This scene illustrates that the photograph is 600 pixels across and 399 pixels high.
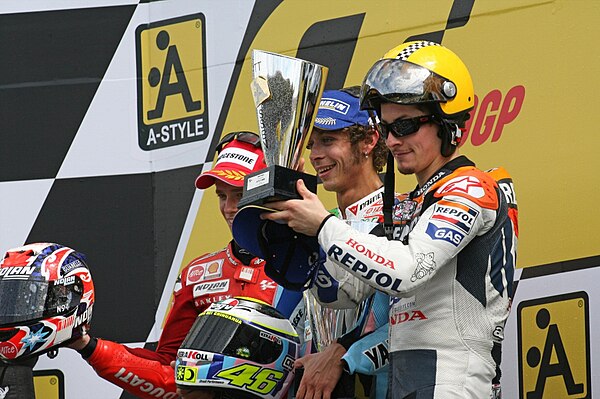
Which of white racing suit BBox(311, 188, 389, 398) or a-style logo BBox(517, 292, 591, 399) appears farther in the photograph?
a-style logo BBox(517, 292, 591, 399)

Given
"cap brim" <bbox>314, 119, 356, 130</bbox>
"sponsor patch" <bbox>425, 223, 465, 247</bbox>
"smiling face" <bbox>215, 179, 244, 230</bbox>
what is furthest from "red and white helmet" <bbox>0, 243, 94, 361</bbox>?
"sponsor patch" <bbox>425, 223, 465, 247</bbox>

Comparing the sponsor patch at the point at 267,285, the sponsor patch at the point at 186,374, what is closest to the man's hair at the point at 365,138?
the sponsor patch at the point at 267,285

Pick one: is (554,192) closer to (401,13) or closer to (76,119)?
(401,13)

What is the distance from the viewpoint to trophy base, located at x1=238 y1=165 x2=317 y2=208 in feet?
8.17

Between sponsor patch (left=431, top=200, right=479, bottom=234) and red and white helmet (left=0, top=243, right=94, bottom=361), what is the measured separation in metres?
1.30

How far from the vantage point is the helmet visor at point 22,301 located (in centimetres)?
345

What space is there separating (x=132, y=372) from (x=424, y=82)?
129cm

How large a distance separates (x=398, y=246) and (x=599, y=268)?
1.10m

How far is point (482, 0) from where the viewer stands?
372 cm

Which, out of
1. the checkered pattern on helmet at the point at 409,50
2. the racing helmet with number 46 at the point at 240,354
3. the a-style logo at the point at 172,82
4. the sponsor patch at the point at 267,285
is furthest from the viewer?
the a-style logo at the point at 172,82

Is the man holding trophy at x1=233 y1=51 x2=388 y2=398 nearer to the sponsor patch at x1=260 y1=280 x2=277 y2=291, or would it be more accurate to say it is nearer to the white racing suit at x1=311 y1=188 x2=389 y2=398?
the white racing suit at x1=311 y1=188 x2=389 y2=398

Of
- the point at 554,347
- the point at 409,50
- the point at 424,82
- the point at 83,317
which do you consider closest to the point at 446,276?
the point at 424,82

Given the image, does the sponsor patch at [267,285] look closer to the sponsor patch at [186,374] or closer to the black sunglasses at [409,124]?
the sponsor patch at [186,374]

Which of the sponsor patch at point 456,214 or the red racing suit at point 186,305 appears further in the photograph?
the red racing suit at point 186,305
